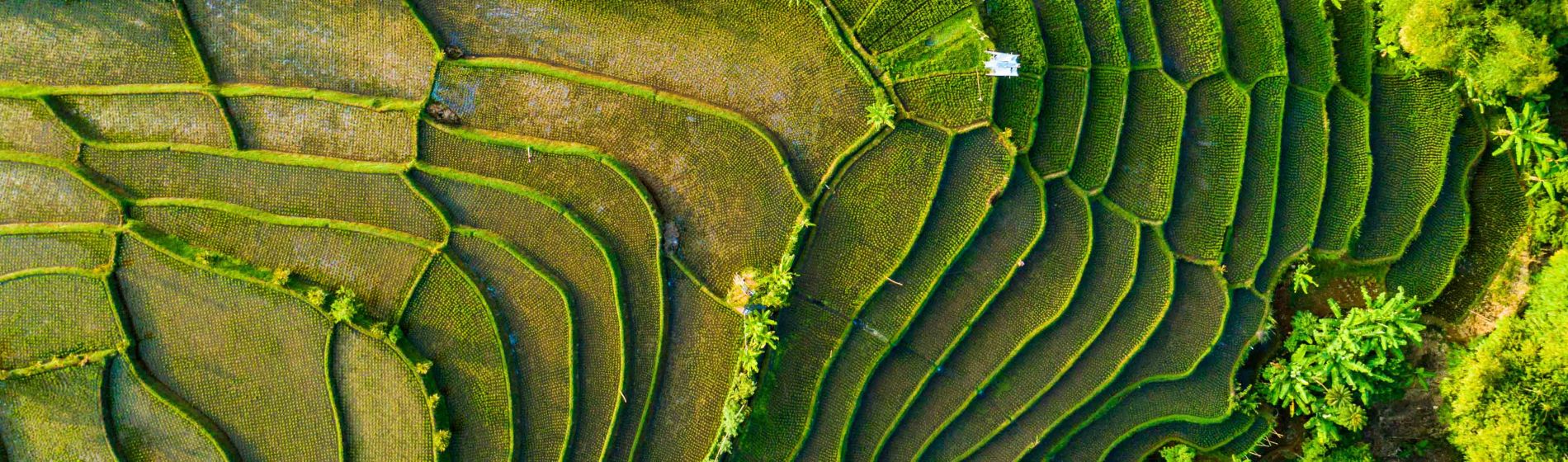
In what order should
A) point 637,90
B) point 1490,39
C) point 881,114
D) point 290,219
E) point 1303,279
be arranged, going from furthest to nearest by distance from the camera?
1. point 1303,279
2. point 637,90
3. point 881,114
4. point 290,219
5. point 1490,39

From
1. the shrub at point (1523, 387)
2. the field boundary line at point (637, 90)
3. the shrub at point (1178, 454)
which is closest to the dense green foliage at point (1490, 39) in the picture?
the shrub at point (1523, 387)

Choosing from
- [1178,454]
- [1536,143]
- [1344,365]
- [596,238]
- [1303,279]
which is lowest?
[1178,454]

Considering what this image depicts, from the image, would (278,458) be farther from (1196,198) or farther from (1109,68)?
(1196,198)

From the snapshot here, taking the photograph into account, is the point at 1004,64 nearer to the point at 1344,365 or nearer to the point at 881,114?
the point at 881,114

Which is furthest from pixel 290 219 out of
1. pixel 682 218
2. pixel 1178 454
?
pixel 1178 454

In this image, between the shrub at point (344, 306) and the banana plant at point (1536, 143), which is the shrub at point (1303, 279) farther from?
the shrub at point (344, 306)

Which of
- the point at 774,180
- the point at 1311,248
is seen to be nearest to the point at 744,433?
the point at 774,180

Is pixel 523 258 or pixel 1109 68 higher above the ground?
pixel 1109 68
